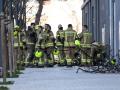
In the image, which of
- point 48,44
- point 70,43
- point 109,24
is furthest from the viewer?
point 109,24

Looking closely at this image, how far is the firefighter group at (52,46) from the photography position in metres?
31.0

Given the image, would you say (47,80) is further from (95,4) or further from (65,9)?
(65,9)

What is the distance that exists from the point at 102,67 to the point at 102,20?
39.4ft

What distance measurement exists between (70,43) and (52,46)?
34.2 inches

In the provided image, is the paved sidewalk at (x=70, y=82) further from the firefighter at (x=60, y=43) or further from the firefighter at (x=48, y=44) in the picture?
the firefighter at (x=60, y=43)

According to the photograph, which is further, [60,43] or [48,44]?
[60,43]

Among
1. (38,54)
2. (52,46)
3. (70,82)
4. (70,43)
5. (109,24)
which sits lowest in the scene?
(70,82)

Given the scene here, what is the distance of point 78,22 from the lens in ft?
234

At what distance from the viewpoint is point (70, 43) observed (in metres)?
31.4

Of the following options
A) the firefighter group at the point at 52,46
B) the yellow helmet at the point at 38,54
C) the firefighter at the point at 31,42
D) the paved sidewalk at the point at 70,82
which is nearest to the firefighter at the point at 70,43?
the firefighter group at the point at 52,46

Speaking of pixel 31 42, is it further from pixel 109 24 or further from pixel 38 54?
pixel 109 24

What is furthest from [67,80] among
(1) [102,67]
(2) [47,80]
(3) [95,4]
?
(3) [95,4]

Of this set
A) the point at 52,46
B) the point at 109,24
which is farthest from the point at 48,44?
the point at 109,24

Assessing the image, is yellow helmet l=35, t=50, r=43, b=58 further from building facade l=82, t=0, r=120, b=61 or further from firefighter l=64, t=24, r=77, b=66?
building facade l=82, t=0, r=120, b=61
